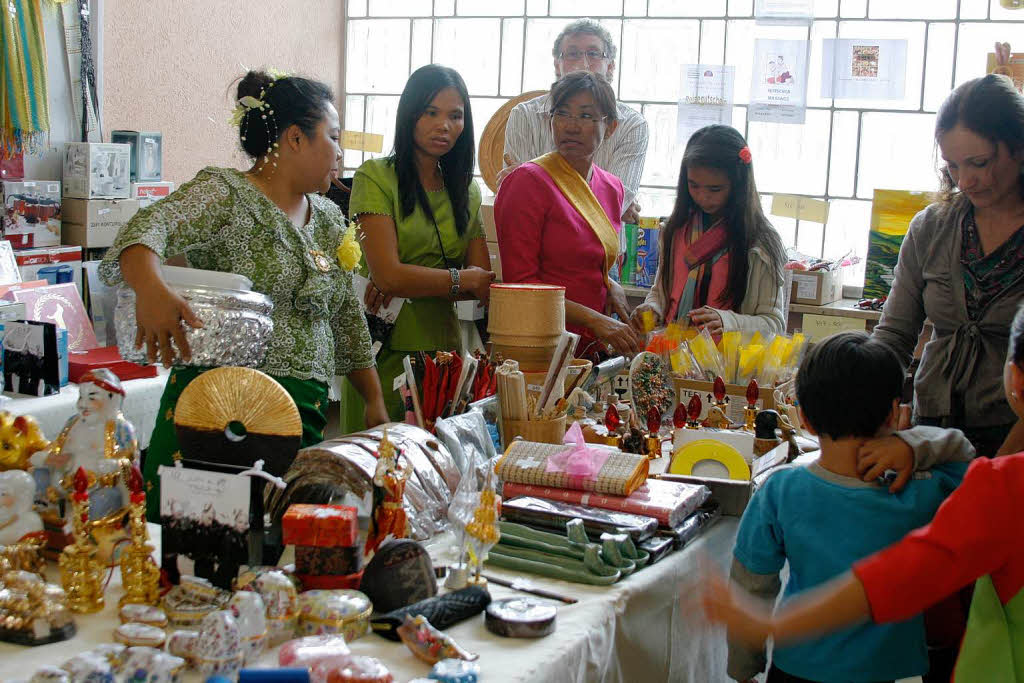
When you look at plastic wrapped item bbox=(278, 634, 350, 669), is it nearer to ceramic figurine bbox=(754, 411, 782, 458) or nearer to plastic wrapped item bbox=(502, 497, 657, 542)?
plastic wrapped item bbox=(502, 497, 657, 542)

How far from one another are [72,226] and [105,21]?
3.41ft

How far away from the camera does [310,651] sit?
116 cm

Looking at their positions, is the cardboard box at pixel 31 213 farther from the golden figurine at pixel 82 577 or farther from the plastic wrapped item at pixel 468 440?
the golden figurine at pixel 82 577

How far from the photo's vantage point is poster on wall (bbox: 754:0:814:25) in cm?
462

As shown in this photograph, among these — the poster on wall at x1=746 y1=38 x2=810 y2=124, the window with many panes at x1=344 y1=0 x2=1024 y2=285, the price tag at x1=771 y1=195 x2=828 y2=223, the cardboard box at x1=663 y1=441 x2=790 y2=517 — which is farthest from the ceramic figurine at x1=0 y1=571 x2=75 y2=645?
the poster on wall at x1=746 y1=38 x2=810 y2=124

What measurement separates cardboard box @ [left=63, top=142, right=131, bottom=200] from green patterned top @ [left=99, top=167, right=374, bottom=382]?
2.23 meters

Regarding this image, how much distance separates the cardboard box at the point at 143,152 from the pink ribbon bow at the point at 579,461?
9.93ft

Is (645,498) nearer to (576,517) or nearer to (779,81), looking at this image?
(576,517)

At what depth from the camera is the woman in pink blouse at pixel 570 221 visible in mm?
2623

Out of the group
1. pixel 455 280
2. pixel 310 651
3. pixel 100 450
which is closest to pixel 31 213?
pixel 455 280

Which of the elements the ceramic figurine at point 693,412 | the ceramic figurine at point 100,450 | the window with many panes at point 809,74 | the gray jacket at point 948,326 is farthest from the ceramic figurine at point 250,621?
the window with many panes at point 809,74

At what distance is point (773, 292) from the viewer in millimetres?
2643

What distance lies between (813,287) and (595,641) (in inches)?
118

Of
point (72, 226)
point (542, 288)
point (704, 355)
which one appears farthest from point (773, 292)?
point (72, 226)
